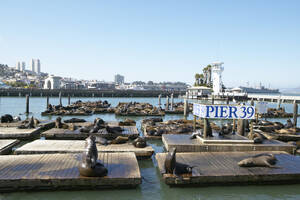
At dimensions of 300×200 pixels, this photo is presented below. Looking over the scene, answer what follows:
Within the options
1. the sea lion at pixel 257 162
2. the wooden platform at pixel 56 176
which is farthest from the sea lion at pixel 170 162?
the sea lion at pixel 257 162

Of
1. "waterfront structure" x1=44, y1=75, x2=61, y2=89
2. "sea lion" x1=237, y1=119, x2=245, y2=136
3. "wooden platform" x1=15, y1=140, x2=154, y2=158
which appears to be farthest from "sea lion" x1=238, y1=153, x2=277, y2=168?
"waterfront structure" x1=44, y1=75, x2=61, y2=89

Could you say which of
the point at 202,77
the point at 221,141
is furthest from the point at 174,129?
the point at 202,77

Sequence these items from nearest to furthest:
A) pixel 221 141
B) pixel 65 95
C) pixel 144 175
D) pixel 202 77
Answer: pixel 144 175
pixel 221 141
pixel 65 95
pixel 202 77

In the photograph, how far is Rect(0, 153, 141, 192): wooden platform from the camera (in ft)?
18.9

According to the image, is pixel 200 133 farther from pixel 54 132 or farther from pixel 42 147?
pixel 54 132

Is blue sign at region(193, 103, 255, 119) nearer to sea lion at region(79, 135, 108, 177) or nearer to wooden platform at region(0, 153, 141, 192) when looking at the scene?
wooden platform at region(0, 153, 141, 192)

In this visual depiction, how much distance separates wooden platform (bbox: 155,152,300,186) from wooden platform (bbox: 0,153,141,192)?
3.06ft

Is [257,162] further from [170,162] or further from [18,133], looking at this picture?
[18,133]

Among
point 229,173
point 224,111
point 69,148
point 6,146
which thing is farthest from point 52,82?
point 229,173

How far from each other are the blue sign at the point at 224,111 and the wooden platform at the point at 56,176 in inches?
124

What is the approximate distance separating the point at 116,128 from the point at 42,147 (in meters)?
3.79

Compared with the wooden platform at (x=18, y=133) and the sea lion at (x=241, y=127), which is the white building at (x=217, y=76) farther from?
the wooden platform at (x=18, y=133)

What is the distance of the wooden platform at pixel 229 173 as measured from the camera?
623cm

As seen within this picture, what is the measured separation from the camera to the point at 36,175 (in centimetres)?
593
